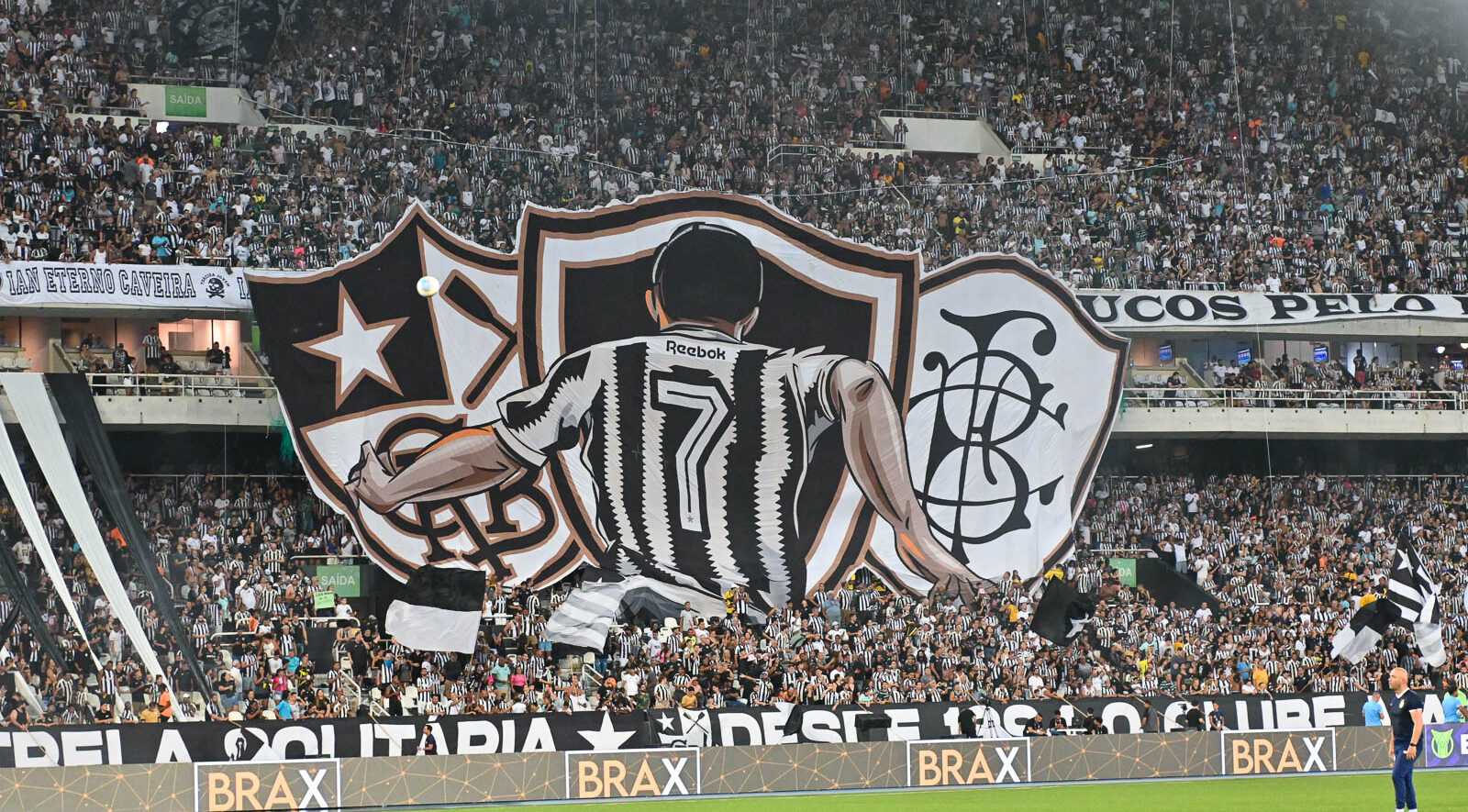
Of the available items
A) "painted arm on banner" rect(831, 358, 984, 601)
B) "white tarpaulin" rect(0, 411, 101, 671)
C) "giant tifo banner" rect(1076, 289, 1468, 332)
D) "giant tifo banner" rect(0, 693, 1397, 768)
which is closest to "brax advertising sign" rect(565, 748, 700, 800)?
"giant tifo banner" rect(0, 693, 1397, 768)

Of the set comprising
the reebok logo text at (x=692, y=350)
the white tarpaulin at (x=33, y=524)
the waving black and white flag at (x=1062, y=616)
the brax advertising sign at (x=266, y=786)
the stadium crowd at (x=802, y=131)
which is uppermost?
the stadium crowd at (x=802, y=131)

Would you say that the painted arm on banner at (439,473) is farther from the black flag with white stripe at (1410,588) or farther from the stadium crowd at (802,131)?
the black flag with white stripe at (1410,588)

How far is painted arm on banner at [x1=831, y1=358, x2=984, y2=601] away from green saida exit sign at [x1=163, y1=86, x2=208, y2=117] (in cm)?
1462

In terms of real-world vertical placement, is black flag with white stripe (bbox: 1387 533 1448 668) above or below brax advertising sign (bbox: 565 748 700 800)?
above

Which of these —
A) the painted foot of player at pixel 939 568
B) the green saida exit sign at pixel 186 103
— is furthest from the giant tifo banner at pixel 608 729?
the green saida exit sign at pixel 186 103

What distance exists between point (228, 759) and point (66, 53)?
18.9m

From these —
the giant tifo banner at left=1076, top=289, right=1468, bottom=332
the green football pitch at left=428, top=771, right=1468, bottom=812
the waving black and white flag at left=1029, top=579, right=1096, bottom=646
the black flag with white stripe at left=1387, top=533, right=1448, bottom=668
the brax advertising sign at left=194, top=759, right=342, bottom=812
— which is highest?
the giant tifo banner at left=1076, top=289, right=1468, bottom=332

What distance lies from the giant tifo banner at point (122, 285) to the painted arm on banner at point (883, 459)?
1094 cm

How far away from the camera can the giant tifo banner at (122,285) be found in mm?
33281

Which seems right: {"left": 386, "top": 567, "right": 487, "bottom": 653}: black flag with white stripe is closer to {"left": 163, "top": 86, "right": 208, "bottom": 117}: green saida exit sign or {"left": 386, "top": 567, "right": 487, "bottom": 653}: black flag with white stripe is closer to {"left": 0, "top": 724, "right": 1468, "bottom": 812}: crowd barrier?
{"left": 0, "top": 724, "right": 1468, "bottom": 812}: crowd barrier

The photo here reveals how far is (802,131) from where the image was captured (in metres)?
42.3

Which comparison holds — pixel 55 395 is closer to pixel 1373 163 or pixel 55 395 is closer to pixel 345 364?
pixel 345 364

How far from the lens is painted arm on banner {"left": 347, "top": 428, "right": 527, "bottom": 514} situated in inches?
1318

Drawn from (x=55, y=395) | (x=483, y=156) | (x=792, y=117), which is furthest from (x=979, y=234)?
(x=55, y=395)
